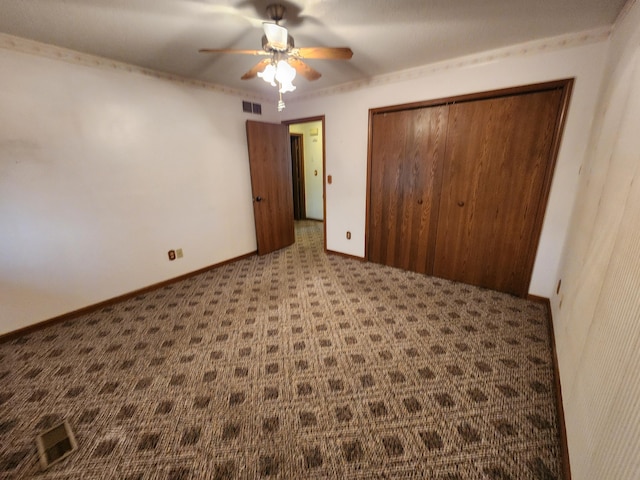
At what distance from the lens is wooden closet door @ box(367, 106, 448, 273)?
278 centimetres

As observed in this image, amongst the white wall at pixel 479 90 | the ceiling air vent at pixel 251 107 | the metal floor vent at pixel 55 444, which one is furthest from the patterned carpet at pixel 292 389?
the ceiling air vent at pixel 251 107

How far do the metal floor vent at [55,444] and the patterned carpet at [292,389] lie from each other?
30 millimetres

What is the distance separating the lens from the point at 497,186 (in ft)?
8.23

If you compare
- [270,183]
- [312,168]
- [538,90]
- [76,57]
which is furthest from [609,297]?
[312,168]

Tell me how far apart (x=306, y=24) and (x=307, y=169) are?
4.20 metres

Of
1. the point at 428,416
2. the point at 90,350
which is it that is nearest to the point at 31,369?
the point at 90,350

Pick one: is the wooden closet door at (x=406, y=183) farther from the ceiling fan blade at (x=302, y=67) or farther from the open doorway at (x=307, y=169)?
the open doorway at (x=307, y=169)

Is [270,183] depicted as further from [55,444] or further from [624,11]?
[624,11]

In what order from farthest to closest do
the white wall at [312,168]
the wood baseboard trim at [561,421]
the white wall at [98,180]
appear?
the white wall at [312,168] < the white wall at [98,180] < the wood baseboard trim at [561,421]

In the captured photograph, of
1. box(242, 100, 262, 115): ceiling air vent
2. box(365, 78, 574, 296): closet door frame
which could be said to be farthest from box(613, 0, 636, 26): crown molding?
box(242, 100, 262, 115): ceiling air vent

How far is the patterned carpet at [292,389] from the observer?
121 centimetres

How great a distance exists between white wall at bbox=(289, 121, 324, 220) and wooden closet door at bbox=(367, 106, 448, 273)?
106 inches

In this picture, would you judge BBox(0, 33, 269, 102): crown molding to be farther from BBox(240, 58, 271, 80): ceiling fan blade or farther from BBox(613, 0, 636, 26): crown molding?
BBox(613, 0, 636, 26): crown molding

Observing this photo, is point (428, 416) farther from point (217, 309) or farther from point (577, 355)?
point (217, 309)
